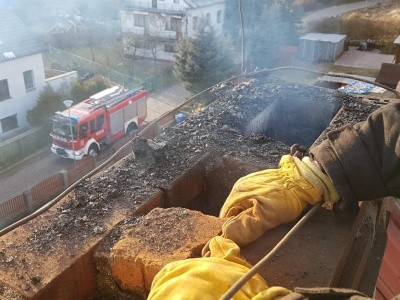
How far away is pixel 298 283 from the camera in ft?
5.94

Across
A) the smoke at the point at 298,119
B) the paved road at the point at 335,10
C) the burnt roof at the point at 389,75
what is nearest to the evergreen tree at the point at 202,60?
the burnt roof at the point at 389,75

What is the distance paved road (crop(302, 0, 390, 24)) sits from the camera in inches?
871

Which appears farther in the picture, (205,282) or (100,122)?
(100,122)

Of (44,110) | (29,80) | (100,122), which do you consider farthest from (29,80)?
(100,122)

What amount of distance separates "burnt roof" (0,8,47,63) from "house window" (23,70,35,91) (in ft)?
2.47

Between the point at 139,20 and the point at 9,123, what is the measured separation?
8.42 metres

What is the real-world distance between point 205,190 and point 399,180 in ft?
4.87

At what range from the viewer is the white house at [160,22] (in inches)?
676

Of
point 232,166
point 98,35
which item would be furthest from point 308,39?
point 232,166

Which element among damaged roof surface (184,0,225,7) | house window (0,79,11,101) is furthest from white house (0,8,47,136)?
damaged roof surface (184,0,225,7)

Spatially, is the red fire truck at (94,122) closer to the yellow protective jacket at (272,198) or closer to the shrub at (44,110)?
the shrub at (44,110)

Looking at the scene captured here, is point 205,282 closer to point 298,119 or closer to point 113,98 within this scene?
point 298,119

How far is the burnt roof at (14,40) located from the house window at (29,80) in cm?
75

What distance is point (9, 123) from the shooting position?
1192 centimetres
